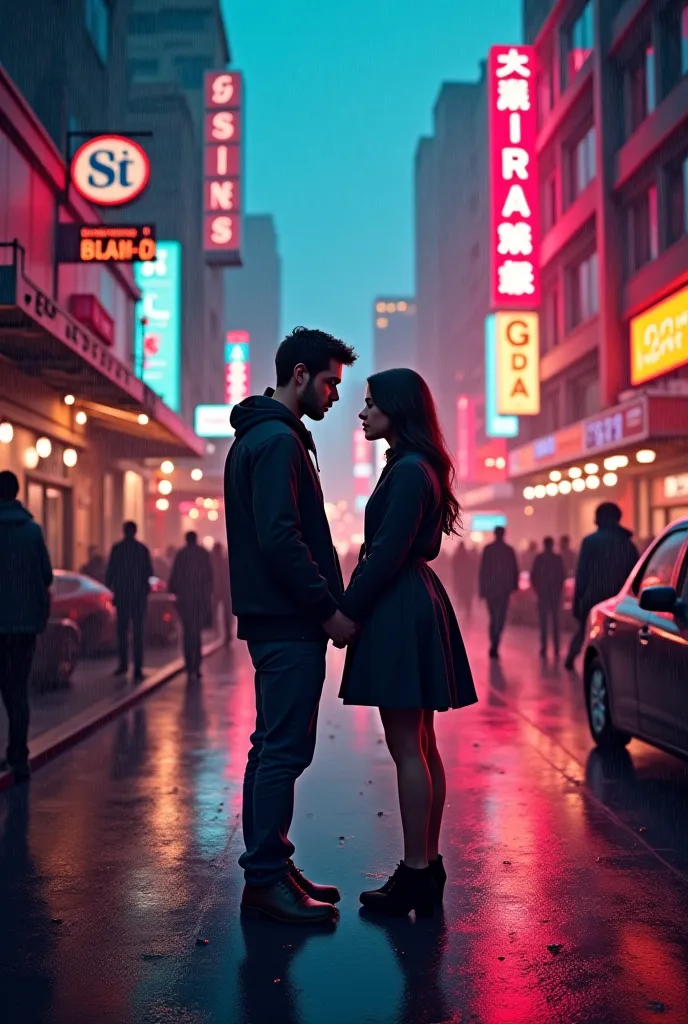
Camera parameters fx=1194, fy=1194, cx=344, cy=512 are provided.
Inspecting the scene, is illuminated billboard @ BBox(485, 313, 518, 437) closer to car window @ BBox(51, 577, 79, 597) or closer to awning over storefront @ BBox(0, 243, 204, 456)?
awning over storefront @ BBox(0, 243, 204, 456)

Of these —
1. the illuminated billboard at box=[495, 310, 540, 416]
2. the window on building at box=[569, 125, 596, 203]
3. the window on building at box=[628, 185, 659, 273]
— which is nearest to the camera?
the window on building at box=[628, 185, 659, 273]

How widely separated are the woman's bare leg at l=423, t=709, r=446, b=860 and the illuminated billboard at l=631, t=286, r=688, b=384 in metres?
19.9

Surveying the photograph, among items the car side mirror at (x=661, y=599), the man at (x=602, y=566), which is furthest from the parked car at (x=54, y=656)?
the car side mirror at (x=661, y=599)

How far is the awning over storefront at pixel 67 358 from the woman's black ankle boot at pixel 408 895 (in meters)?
8.94

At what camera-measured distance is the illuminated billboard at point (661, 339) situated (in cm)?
2353

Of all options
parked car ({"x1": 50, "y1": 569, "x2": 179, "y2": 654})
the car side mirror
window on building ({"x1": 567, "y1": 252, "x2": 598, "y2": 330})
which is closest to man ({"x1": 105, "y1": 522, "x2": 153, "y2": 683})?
parked car ({"x1": 50, "y1": 569, "x2": 179, "y2": 654})

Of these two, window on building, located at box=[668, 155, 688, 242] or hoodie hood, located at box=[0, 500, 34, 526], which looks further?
window on building, located at box=[668, 155, 688, 242]

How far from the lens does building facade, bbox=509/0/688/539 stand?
25.0m

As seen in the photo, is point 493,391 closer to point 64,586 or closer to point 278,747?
point 64,586

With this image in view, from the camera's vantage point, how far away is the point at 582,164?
35.2 m

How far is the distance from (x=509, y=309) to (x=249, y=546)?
32.6 m

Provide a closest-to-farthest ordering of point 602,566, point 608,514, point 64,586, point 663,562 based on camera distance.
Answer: point 663,562 → point 602,566 → point 608,514 → point 64,586

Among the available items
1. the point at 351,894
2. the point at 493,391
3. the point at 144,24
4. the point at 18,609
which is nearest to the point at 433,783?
the point at 351,894

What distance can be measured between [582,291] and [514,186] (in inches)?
146
